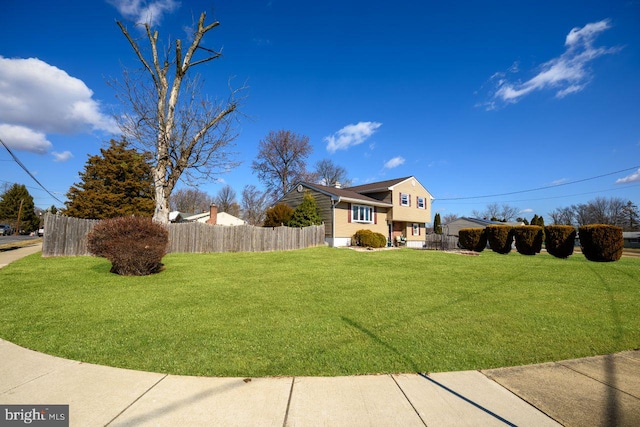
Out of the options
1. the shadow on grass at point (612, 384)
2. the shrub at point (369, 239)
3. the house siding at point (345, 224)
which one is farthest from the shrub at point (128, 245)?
the shrub at point (369, 239)

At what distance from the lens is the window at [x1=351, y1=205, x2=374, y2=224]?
2303 cm

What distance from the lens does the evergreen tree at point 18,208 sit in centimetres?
4500

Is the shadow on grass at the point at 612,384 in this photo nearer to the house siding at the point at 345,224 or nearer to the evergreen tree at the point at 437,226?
the house siding at the point at 345,224

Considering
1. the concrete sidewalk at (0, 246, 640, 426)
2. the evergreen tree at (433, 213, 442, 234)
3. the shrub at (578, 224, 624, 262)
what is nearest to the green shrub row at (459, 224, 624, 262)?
the shrub at (578, 224, 624, 262)

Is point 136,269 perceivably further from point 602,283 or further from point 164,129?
point 602,283

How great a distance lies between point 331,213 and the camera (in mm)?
21453

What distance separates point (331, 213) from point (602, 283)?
15.4 meters

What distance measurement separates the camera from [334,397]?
2533mm

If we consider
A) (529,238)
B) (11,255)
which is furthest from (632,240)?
(11,255)

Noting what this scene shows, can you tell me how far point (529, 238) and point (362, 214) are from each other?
37.9ft

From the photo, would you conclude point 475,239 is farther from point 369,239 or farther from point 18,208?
point 18,208

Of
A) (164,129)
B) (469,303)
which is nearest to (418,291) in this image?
(469,303)

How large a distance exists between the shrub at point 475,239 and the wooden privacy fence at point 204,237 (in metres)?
9.85

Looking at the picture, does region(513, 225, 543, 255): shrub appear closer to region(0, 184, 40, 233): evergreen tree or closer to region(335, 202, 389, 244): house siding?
region(335, 202, 389, 244): house siding
